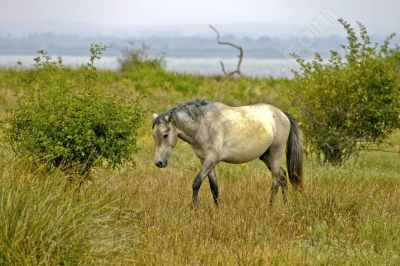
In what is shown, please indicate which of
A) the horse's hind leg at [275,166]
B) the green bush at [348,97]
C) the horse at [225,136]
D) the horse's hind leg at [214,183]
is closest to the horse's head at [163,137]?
the horse at [225,136]

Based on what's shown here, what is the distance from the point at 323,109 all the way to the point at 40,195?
29.6ft

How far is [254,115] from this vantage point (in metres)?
10.8

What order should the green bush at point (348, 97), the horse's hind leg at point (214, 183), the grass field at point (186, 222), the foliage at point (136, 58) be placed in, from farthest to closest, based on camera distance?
the foliage at point (136, 58)
the green bush at point (348, 97)
the horse's hind leg at point (214, 183)
the grass field at point (186, 222)

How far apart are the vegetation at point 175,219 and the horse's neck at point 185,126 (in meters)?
0.77

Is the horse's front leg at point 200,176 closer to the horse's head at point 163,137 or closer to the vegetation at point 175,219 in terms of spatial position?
the vegetation at point 175,219

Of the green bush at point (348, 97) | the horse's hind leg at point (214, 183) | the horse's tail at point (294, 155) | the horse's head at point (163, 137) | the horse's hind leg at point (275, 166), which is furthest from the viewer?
the green bush at point (348, 97)

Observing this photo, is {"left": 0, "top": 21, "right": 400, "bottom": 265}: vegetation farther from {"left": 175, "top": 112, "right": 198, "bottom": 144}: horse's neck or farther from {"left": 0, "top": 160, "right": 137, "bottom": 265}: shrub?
{"left": 175, "top": 112, "right": 198, "bottom": 144}: horse's neck

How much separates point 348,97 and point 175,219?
7.25 m

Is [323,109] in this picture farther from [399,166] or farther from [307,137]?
[399,166]

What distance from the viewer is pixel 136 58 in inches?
1467

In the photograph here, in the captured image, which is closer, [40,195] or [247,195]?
[40,195]

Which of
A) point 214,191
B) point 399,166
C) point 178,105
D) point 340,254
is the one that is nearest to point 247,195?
point 214,191

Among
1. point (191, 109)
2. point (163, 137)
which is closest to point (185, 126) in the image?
point (191, 109)

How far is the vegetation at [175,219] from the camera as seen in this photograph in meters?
7.00
